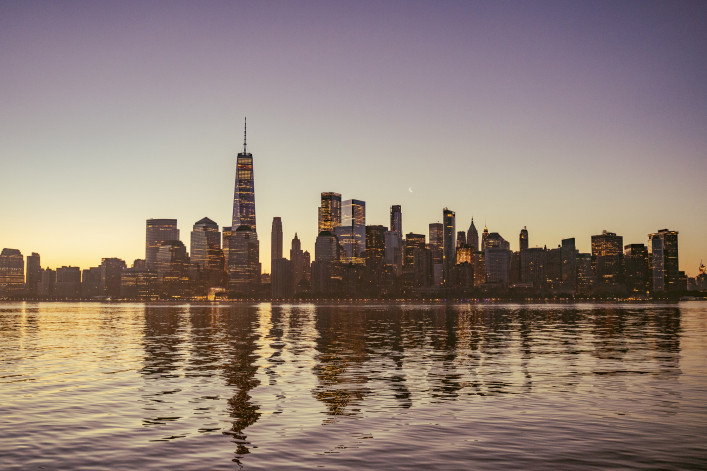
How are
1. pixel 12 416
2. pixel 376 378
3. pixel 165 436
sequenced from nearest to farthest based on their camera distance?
pixel 165 436 < pixel 12 416 < pixel 376 378

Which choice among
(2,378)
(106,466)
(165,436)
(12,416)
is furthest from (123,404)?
(2,378)

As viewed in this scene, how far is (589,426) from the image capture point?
98.9ft

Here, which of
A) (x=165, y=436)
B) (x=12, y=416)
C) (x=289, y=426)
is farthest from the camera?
(x=12, y=416)

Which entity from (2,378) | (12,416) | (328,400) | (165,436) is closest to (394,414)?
(328,400)

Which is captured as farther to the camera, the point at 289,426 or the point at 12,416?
the point at 12,416

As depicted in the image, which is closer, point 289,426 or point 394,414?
point 289,426

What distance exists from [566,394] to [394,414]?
12657mm

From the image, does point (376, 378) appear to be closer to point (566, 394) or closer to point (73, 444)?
point (566, 394)

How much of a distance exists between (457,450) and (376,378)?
22609mm

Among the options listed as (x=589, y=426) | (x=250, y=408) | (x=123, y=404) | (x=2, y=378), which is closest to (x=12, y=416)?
(x=123, y=404)

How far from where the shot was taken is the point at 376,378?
157 feet

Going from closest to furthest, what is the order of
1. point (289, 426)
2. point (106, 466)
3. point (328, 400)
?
point (106, 466) < point (289, 426) < point (328, 400)

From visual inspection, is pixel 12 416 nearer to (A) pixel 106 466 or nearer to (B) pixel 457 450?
(A) pixel 106 466

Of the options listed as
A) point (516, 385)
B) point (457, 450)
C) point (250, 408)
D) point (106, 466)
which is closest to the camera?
point (106, 466)
